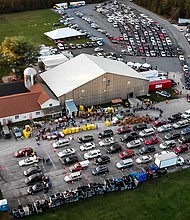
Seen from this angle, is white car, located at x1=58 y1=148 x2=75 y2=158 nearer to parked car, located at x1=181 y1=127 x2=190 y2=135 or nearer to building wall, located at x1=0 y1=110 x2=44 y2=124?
building wall, located at x1=0 y1=110 x2=44 y2=124

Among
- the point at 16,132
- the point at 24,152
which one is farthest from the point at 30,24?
the point at 24,152

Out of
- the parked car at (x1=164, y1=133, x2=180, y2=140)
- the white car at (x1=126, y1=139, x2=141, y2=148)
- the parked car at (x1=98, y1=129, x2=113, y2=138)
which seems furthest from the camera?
the parked car at (x1=98, y1=129, x2=113, y2=138)

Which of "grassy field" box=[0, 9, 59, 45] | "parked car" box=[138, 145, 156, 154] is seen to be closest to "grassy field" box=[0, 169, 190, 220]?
"parked car" box=[138, 145, 156, 154]

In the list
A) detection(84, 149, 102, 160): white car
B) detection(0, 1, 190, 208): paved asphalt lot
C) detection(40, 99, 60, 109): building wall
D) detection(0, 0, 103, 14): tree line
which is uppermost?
detection(0, 0, 103, 14): tree line

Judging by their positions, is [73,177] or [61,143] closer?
[73,177]

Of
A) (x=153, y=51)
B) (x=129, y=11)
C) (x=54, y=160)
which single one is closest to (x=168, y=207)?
(x=54, y=160)

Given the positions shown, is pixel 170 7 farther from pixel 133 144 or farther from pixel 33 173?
pixel 33 173

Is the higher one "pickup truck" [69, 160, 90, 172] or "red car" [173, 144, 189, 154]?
"red car" [173, 144, 189, 154]
